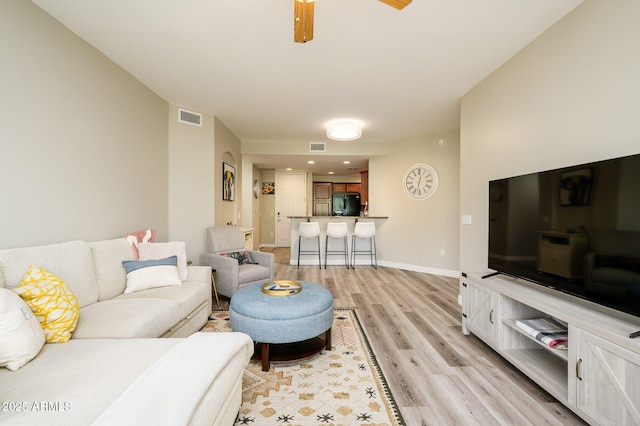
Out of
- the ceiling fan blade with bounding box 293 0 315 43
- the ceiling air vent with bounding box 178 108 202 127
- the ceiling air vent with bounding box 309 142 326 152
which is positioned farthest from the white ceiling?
the ceiling air vent with bounding box 309 142 326 152

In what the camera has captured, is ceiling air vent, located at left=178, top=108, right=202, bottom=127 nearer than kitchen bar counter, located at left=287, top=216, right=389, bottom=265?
Yes

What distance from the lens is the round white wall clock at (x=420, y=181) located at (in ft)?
16.3

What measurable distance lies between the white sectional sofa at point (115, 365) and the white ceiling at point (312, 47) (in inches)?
69.7

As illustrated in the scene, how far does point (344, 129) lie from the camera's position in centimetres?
413

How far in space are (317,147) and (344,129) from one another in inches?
52.9

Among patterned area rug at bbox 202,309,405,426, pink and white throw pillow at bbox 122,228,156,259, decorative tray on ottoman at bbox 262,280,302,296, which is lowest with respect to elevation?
patterned area rug at bbox 202,309,405,426

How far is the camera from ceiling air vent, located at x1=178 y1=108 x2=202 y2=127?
3688mm

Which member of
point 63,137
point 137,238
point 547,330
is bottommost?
point 547,330

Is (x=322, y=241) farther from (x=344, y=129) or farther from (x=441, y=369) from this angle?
(x=441, y=369)

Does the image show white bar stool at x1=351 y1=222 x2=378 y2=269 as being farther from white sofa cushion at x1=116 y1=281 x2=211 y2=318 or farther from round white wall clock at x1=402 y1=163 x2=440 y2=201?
white sofa cushion at x1=116 y1=281 x2=211 y2=318

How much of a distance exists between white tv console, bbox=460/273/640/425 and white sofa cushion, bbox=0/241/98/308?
3037 millimetres

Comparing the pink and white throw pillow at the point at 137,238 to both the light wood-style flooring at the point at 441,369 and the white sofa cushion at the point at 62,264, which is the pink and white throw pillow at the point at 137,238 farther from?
the light wood-style flooring at the point at 441,369

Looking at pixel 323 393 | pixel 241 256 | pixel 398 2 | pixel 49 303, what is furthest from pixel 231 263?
pixel 398 2

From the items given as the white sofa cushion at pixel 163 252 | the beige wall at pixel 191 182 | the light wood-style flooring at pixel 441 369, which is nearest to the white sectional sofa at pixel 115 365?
the white sofa cushion at pixel 163 252
